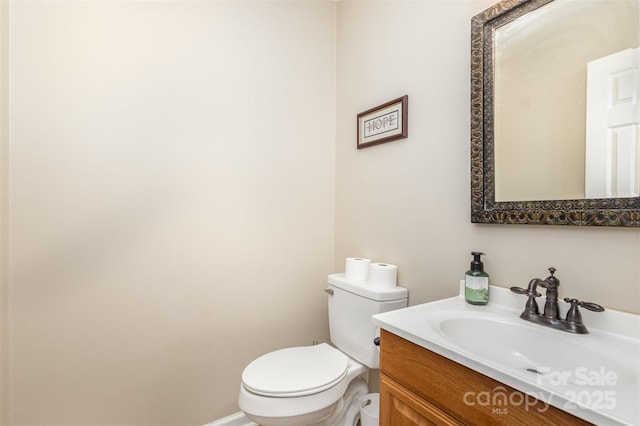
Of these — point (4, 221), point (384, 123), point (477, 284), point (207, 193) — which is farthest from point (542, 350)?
point (4, 221)

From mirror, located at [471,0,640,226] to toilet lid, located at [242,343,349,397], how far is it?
2.70 feet

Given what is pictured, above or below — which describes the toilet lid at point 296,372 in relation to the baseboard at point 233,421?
above

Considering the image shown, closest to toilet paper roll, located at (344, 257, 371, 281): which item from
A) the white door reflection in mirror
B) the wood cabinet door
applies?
the wood cabinet door

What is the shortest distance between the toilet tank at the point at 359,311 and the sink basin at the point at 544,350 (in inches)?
13.8

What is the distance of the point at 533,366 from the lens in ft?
2.60

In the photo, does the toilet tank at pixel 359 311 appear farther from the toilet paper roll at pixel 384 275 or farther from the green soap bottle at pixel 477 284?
the green soap bottle at pixel 477 284

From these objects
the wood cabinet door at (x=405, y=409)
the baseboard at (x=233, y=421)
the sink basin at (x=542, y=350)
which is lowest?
the baseboard at (x=233, y=421)

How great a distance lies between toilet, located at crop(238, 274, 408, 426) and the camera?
3.59 ft

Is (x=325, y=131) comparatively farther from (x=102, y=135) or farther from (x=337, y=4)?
(x=102, y=135)

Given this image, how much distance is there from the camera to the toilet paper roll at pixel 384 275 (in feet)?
4.38

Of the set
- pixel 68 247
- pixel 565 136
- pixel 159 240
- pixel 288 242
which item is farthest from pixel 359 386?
pixel 68 247

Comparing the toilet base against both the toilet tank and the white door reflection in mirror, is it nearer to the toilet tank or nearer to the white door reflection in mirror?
the toilet tank

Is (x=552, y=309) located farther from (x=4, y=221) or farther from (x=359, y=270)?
(x=4, y=221)

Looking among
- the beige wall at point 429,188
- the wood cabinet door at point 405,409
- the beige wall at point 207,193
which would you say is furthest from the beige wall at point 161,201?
the wood cabinet door at point 405,409
